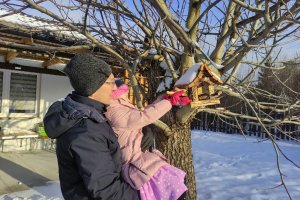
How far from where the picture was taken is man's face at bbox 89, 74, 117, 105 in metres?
1.87

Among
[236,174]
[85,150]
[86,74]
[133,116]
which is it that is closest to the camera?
[85,150]

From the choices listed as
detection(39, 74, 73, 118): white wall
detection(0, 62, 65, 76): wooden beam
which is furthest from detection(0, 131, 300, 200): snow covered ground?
detection(39, 74, 73, 118): white wall

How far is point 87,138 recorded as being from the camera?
167 cm

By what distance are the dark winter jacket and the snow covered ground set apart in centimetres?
178

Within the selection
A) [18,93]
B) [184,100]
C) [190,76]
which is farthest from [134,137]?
[18,93]

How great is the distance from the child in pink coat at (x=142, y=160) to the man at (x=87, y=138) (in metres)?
0.08

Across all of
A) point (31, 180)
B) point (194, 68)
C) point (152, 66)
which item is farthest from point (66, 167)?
point (31, 180)

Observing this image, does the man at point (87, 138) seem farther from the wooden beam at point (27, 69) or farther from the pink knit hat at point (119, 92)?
the wooden beam at point (27, 69)

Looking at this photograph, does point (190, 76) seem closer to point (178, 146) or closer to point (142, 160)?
point (142, 160)

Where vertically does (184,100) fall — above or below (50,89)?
below

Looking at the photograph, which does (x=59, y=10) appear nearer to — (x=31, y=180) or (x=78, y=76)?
(x=78, y=76)

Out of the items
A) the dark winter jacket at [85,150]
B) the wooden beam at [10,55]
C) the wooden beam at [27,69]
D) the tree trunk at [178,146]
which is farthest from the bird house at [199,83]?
the wooden beam at [27,69]

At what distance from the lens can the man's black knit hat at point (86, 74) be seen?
181 centimetres

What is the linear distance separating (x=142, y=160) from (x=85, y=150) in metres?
0.46
